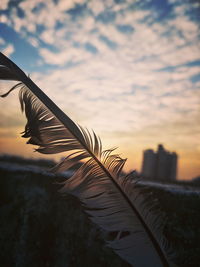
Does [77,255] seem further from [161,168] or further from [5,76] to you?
[161,168]

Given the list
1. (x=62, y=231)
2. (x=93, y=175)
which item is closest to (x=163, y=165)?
(x=62, y=231)

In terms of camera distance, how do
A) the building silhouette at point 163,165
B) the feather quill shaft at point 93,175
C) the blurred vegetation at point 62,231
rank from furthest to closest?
the building silhouette at point 163,165 < the blurred vegetation at point 62,231 < the feather quill shaft at point 93,175

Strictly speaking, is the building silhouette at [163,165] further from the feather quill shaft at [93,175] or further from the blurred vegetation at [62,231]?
the feather quill shaft at [93,175]

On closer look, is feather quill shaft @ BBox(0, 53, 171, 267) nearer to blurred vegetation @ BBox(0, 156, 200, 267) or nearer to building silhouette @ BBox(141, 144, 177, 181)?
blurred vegetation @ BBox(0, 156, 200, 267)

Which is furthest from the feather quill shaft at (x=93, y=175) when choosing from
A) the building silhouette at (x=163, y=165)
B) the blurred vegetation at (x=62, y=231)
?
the building silhouette at (x=163, y=165)

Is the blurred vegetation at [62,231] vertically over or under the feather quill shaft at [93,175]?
under

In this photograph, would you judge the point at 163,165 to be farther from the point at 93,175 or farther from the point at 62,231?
the point at 93,175
